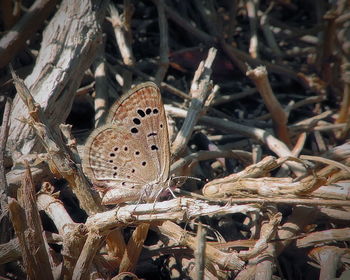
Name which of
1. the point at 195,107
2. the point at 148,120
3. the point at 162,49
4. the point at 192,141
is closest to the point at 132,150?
the point at 148,120

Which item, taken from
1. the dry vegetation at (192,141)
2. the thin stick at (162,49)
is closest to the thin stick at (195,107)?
the dry vegetation at (192,141)

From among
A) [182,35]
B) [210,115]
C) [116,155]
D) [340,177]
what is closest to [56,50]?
[116,155]

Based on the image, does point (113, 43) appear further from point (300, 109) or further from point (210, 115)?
point (300, 109)

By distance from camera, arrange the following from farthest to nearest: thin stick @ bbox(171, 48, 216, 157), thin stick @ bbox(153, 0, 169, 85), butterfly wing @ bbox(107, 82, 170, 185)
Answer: thin stick @ bbox(153, 0, 169, 85), thin stick @ bbox(171, 48, 216, 157), butterfly wing @ bbox(107, 82, 170, 185)

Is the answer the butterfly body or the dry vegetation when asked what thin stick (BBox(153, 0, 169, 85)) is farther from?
the butterfly body

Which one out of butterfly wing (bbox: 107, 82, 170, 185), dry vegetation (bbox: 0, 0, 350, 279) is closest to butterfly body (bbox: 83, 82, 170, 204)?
butterfly wing (bbox: 107, 82, 170, 185)

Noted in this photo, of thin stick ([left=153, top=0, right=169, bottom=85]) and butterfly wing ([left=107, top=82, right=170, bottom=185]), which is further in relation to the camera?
thin stick ([left=153, top=0, right=169, bottom=85])
